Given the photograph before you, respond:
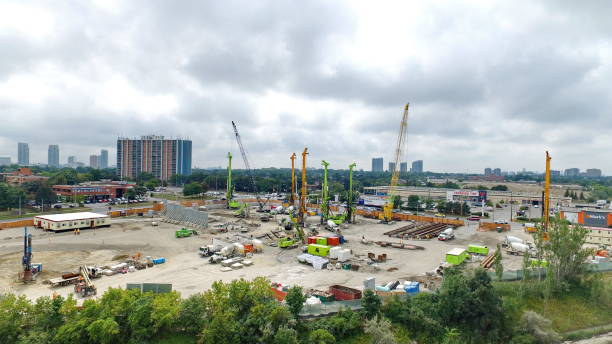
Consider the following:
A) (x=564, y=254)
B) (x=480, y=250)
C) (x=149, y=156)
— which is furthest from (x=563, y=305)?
(x=149, y=156)

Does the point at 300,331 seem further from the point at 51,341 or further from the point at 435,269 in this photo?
the point at 435,269

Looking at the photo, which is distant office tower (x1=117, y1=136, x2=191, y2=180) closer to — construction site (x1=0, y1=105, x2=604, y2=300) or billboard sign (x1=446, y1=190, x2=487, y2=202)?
construction site (x1=0, y1=105, x2=604, y2=300)

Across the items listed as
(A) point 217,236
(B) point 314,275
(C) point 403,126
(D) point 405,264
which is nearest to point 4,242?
(A) point 217,236

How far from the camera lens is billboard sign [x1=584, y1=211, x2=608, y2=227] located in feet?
146

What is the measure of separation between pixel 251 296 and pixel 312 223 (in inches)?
1505

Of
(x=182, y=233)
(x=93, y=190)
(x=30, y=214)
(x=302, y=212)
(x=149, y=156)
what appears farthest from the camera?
(x=149, y=156)

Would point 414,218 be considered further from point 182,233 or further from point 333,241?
point 182,233

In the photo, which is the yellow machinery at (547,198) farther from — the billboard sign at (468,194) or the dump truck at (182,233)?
the dump truck at (182,233)

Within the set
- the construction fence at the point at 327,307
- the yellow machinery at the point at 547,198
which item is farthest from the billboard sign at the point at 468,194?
the construction fence at the point at 327,307

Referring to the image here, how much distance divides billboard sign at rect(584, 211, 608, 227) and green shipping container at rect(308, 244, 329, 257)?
36.5m

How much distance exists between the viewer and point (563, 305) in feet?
72.0

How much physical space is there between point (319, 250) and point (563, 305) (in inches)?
731

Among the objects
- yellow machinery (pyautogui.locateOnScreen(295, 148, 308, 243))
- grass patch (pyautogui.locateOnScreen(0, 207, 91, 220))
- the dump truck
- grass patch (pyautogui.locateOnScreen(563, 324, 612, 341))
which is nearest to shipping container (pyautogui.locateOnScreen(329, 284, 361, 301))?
grass patch (pyautogui.locateOnScreen(563, 324, 612, 341))

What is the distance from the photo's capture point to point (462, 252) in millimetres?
30625
